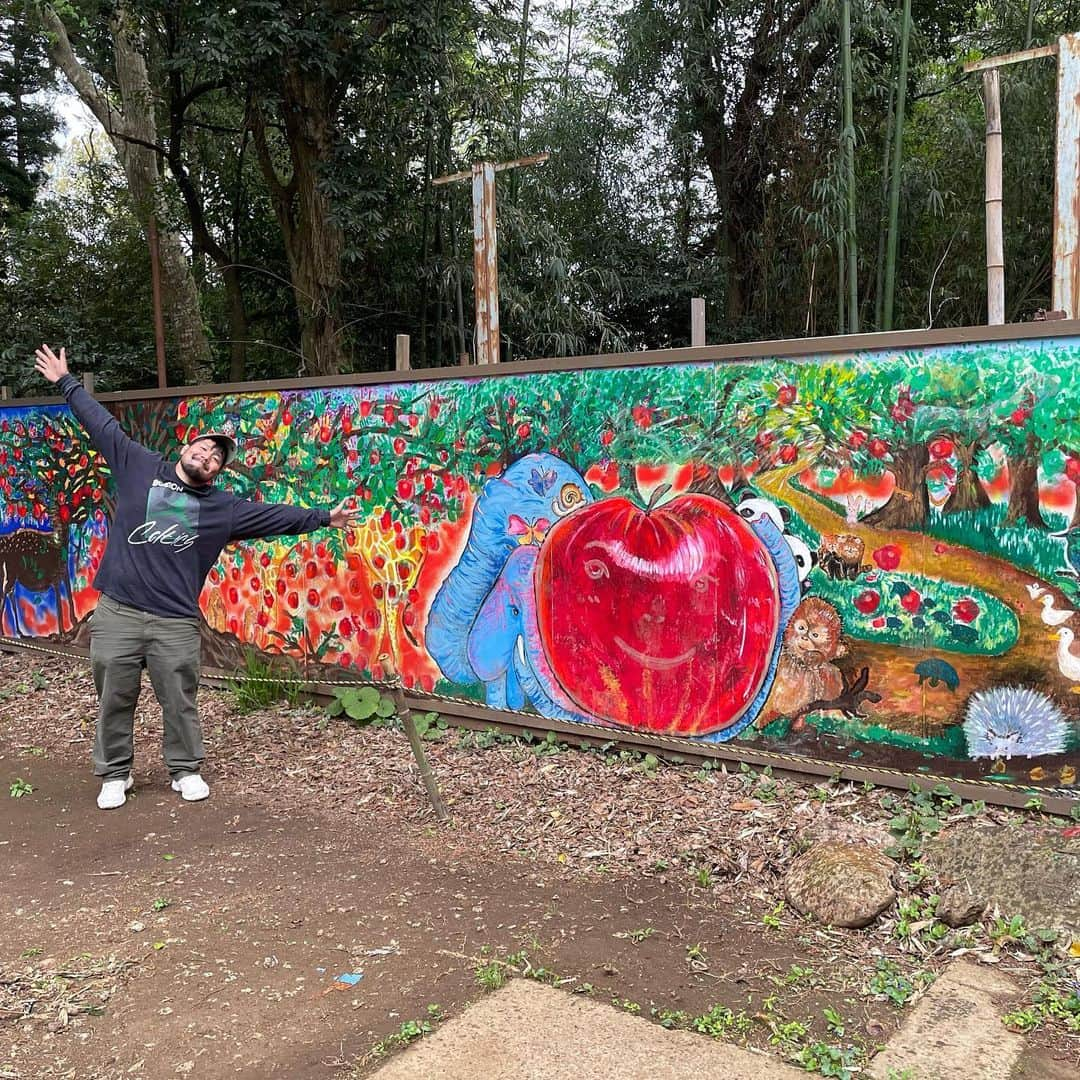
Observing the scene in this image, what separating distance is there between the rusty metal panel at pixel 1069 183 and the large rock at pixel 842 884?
2.34 metres

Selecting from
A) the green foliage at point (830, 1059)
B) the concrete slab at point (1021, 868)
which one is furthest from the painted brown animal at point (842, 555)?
the green foliage at point (830, 1059)

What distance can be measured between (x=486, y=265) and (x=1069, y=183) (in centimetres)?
285

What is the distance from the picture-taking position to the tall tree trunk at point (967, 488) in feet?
12.7

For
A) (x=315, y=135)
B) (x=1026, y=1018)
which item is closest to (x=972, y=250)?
(x=315, y=135)

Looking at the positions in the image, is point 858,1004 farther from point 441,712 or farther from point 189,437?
point 189,437

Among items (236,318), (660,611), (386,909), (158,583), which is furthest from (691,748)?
(236,318)

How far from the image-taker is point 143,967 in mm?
3195

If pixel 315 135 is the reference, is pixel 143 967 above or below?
below

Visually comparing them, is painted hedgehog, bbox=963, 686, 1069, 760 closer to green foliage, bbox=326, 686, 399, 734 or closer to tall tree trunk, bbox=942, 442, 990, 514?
tall tree trunk, bbox=942, 442, 990, 514

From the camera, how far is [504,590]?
5.26 m

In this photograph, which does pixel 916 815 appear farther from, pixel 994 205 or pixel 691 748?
pixel 994 205

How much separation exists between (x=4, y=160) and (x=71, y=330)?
543cm

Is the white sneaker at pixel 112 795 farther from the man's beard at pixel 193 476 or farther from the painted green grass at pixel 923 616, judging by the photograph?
the painted green grass at pixel 923 616

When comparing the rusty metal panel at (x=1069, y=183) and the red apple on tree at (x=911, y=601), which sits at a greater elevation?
the rusty metal panel at (x=1069, y=183)
